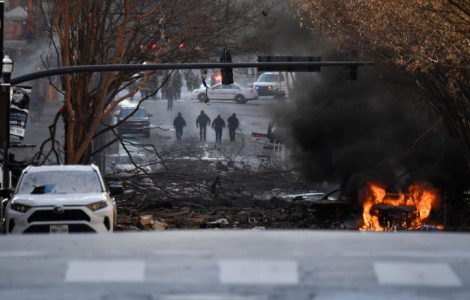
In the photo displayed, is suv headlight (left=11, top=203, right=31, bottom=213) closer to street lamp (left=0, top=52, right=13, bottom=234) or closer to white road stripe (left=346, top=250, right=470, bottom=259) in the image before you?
street lamp (left=0, top=52, right=13, bottom=234)

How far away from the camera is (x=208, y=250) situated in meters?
2.37

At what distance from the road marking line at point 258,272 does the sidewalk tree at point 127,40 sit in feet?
101

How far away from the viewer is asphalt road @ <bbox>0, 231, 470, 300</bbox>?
2.23 metres

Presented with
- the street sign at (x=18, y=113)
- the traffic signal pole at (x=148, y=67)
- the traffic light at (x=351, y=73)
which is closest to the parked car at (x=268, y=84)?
the street sign at (x=18, y=113)

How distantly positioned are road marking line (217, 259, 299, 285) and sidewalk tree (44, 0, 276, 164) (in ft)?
101

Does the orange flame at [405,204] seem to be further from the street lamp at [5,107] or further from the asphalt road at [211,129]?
the street lamp at [5,107]

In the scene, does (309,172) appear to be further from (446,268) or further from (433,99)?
(446,268)

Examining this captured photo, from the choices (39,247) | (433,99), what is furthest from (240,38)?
(39,247)

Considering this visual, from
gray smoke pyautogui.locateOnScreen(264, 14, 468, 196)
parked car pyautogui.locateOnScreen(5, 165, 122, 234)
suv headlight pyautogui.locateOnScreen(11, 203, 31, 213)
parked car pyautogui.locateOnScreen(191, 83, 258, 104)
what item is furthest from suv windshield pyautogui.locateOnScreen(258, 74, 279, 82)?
suv headlight pyautogui.locateOnScreen(11, 203, 31, 213)

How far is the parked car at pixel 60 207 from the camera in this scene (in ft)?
51.7

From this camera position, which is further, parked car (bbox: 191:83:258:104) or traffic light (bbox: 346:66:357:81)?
parked car (bbox: 191:83:258:104)

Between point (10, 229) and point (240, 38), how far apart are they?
22.0 metres

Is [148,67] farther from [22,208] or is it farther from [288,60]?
[22,208]

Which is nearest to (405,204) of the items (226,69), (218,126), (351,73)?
(351,73)
